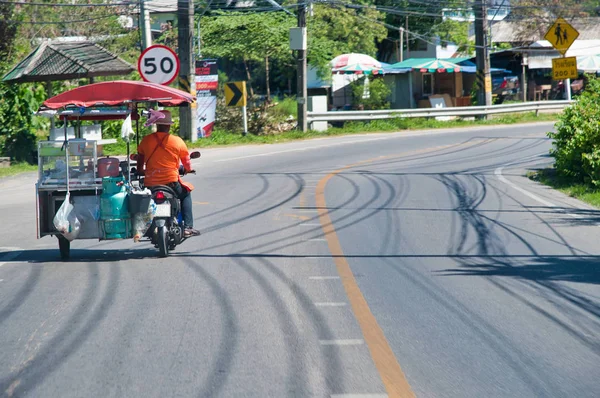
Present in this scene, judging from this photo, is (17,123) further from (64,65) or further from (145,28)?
(145,28)

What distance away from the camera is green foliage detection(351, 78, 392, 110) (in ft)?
135

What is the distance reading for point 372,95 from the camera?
135 feet

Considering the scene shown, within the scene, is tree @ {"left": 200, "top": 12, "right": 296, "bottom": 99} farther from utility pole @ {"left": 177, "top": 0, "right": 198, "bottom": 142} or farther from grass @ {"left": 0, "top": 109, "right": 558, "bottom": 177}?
utility pole @ {"left": 177, "top": 0, "right": 198, "bottom": 142}

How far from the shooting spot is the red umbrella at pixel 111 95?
980cm

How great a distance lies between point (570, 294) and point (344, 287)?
7.19 feet

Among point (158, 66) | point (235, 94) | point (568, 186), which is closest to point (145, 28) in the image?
point (235, 94)

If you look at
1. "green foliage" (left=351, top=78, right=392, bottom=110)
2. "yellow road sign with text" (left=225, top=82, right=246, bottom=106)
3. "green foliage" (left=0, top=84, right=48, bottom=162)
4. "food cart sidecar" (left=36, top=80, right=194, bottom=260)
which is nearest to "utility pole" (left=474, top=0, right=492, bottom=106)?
"green foliage" (left=351, top=78, right=392, bottom=110)

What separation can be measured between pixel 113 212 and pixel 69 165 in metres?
0.87

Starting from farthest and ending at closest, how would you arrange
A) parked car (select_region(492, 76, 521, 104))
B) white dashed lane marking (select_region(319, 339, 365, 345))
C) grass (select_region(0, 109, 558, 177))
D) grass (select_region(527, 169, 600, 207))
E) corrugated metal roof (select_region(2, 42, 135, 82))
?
parked car (select_region(492, 76, 521, 104)), grass (select_region(0, 109, 558, 177)), corrugated metal roof (select_region(2, 42, 135, 82)), grass (select_region(527, 169, 600, 207)), white dashed lane marking (select_region(319, 339, 365, 345))

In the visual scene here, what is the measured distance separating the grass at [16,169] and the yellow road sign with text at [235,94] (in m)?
7.97

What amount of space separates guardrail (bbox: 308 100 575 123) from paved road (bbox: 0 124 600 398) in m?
16.7

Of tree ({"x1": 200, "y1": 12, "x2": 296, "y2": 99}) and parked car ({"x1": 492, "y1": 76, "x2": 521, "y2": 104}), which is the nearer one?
tree ({"x1": 200, "y1": 12, "x2": 296, "y2": 99})

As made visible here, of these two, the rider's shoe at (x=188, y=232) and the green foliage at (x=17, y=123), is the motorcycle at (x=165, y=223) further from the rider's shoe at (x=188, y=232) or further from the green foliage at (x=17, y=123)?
the green foliage at (x=17, y=123)

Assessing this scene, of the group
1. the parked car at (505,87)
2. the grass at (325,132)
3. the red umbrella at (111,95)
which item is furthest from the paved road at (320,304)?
the parked car at (505,87)
